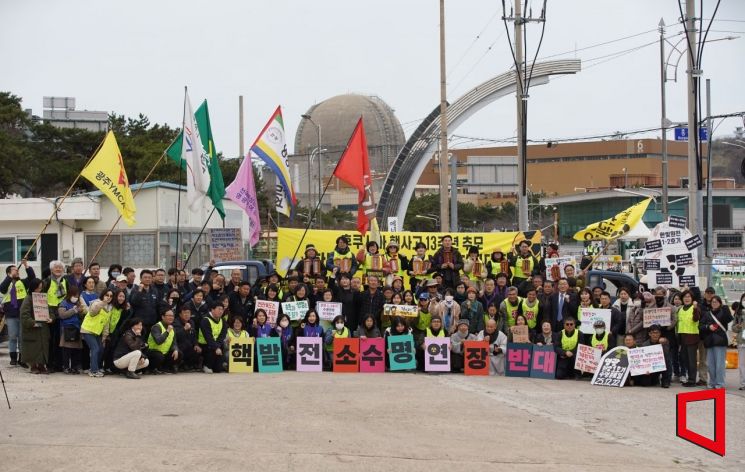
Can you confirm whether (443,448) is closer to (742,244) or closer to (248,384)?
(248,384)

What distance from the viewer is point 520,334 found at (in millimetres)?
16484

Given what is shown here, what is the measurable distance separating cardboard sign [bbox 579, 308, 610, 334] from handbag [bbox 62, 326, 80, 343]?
808 cm

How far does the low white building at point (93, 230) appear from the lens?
28.4 m

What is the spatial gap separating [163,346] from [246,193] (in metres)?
5.94

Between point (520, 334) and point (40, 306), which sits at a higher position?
point (40, 306)

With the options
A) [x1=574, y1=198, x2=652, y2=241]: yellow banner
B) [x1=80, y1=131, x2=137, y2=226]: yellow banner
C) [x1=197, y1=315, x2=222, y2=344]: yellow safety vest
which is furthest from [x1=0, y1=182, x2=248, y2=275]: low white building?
[x1=197, y1=315, x2=222, y2=344]: yellow safety vest

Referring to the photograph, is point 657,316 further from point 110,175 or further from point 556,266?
point 110,175

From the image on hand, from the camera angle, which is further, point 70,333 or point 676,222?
point 676,222

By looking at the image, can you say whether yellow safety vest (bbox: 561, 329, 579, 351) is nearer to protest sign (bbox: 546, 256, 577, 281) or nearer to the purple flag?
protest sign (bbox: 546, 256, 577, 281)

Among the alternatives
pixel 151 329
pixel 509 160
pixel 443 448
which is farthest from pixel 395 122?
pixel 443 448

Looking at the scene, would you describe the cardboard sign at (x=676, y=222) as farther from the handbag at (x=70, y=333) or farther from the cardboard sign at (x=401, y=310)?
the handbag at (x=70, y=333)

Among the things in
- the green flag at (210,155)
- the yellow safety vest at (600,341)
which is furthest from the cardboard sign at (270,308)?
the yellow safety vest at (600,341)

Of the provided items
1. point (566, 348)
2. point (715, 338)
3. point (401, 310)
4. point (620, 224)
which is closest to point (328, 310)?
point (401, 310)

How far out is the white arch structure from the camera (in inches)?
1695
